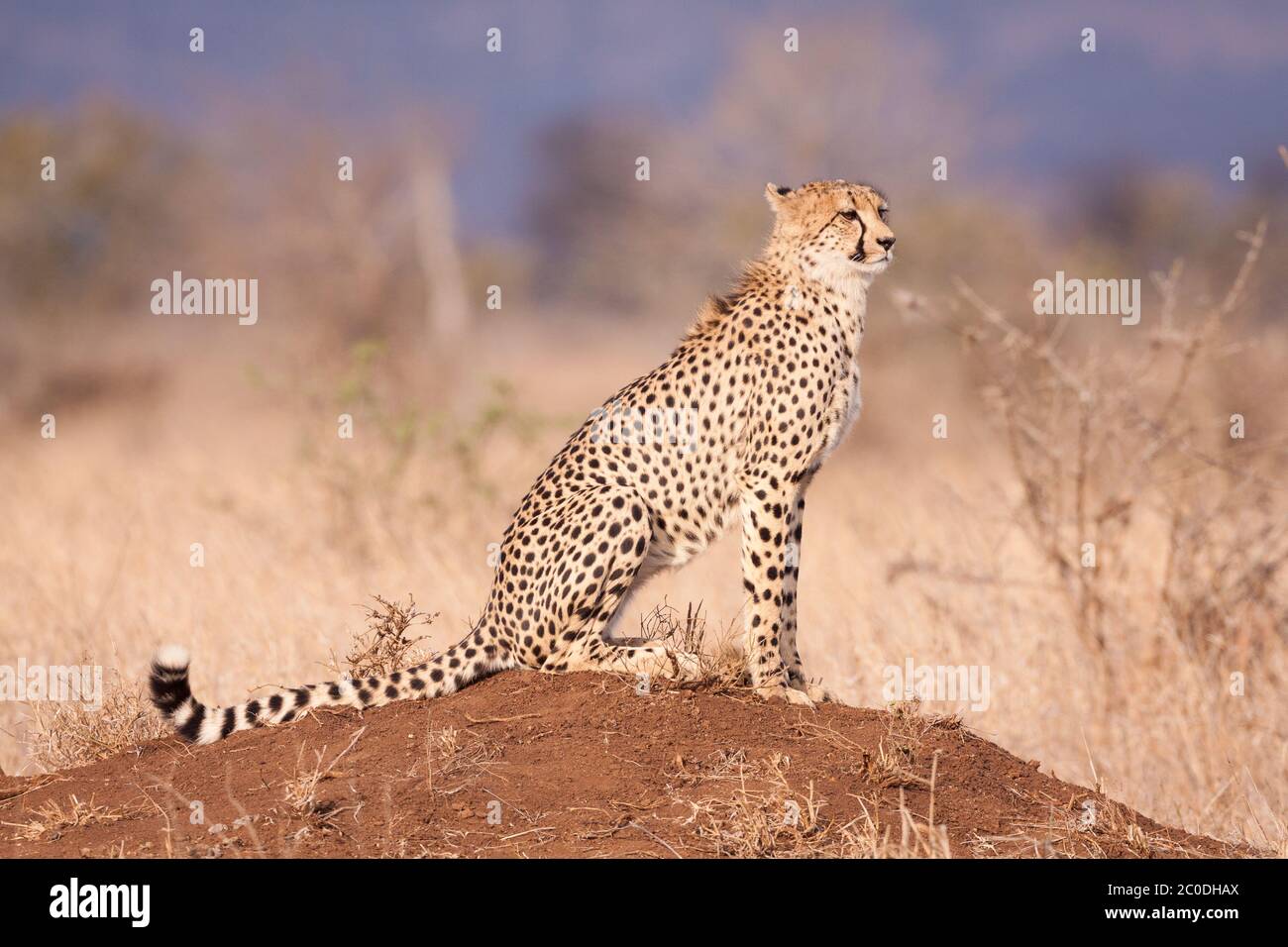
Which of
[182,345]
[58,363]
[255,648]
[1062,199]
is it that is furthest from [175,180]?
[1062,199]

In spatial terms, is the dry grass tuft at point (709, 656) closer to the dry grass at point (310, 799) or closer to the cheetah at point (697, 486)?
the cheetah at point (697, 486)

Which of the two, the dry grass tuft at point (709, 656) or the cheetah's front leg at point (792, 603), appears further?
the cheetah's front leg at point (792, 603)

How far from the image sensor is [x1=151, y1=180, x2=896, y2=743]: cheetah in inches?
178

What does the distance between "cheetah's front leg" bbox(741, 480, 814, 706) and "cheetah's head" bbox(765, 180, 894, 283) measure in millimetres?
826

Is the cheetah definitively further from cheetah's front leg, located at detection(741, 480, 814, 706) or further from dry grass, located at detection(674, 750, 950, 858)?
dry grass, located at detection(674, 750, 950, 858)

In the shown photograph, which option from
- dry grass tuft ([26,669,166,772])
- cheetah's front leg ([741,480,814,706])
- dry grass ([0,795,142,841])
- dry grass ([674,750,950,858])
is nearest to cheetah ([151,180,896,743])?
cheetah's front leg ([741,480,814,706])

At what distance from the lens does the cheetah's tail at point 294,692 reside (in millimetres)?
4090

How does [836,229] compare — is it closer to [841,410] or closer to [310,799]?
[841,410]

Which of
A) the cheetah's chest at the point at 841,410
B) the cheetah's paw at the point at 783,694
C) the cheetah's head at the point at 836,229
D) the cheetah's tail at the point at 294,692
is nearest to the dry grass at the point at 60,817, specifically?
the cheetah's tail at the point at 294,692

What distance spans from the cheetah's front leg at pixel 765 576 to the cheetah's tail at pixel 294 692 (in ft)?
2.74

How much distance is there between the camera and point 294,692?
4363 millimetres

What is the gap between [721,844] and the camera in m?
3.48

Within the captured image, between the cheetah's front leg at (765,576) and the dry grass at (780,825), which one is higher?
the cheetah's front leg at (765,576)

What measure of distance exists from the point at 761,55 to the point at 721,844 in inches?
832
